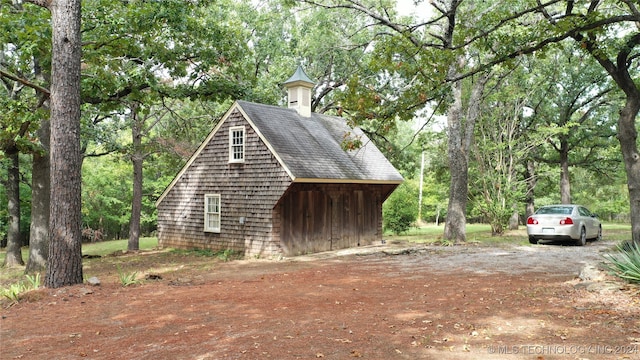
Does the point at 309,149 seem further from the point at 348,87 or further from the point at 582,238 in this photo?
the point at 582,238

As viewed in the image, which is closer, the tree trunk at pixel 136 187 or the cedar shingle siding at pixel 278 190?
the cedar shingle siding at pixel 278 190

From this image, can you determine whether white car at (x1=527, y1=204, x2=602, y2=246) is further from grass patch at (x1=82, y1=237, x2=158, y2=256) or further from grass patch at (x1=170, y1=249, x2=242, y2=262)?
grass patch at (x1=82, y1=237, x2=158, y2=256)

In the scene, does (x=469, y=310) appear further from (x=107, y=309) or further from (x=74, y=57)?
(x=74, y=57)

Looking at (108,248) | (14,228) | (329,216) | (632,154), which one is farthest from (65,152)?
(108,248)

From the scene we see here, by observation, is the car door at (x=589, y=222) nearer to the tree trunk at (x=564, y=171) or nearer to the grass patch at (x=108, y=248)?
the tree trunk at (x=564, y=171)

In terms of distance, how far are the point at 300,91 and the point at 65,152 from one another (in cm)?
1277

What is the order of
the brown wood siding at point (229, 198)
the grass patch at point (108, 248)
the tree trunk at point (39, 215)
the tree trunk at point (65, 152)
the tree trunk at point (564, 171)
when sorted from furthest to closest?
the tree trunk at point (564, 171), the grass patch at point (108, 248), the brown wood siding at point (229, 198), the tree trunk at point (39, 215), the tree trunk at point (65, 152)

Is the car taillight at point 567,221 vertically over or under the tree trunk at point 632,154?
under

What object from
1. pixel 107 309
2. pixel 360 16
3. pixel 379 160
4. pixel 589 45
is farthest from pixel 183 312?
pixel 360 16

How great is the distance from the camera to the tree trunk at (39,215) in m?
14.3

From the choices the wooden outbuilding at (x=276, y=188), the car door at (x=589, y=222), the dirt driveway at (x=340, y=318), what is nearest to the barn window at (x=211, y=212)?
the wooden outbuilding at (x=276, y=188)

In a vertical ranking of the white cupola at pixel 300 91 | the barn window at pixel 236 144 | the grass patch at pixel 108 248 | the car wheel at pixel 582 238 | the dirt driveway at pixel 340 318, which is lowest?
the grass patch at pixel 108 248

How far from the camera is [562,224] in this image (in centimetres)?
1662

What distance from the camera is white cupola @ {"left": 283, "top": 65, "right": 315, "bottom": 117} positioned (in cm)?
2033
